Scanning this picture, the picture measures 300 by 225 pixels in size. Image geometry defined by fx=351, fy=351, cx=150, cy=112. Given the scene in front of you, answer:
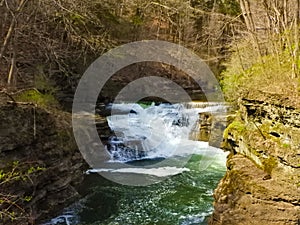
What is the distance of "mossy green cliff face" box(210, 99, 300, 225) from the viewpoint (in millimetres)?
4012

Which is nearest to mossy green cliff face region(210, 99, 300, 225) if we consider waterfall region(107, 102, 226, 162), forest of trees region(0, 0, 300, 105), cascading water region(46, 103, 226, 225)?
forest of trees region(0, 0, 300, 105)

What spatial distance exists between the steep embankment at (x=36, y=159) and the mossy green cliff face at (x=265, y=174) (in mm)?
2943

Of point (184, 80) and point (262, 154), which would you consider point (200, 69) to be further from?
point (262, 154)

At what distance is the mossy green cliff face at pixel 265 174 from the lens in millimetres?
4012

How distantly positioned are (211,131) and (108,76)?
5629 millimetres

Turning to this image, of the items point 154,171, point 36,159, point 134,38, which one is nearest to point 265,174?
point 36,159

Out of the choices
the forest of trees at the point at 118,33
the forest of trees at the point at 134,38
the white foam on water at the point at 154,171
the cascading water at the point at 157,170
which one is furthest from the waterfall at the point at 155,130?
the forest of trees at the point at 118,33

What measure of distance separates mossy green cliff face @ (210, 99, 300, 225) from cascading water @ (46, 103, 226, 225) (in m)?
1.90

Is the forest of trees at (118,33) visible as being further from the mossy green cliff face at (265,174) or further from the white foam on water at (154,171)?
the white foam on water at (154,171)

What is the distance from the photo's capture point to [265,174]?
4445mm

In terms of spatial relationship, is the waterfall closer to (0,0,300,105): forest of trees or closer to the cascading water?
the cascading water

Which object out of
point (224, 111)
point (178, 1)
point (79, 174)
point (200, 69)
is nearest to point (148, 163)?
point (79, 174)

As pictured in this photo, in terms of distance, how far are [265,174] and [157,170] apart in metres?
5.47

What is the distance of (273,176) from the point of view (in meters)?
4.29
